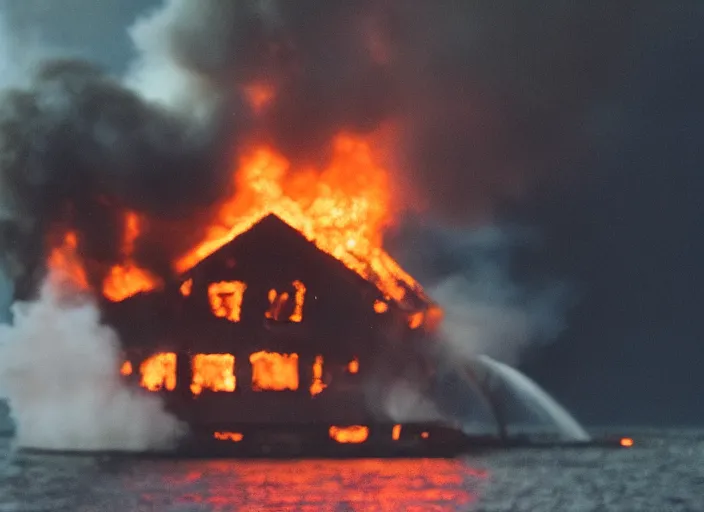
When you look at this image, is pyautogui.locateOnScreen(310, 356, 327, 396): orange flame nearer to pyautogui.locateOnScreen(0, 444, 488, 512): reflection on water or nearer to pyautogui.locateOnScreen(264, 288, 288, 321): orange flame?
pyautogui.locateOnScreen(264, 288, 288, 321): orange flame

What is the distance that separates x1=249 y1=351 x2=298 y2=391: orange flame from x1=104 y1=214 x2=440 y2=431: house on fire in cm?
5

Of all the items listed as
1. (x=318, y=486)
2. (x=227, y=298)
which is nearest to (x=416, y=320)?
(x=227, y=298)

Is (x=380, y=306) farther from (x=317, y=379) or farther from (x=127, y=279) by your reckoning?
Answer: (x=127, y=279)

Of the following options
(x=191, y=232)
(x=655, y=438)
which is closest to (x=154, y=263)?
(x=191, y=232)

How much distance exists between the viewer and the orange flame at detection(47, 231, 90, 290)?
80000 mm

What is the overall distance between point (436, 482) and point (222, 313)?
19203mm

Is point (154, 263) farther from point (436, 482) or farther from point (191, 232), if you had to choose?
point (436, 482)

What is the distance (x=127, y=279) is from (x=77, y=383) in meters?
7.36

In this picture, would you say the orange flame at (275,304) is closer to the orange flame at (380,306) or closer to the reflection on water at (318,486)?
the orange flame at (380,306)

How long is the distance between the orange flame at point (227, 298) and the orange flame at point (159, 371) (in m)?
3.36

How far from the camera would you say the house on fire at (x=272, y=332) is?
80312 mm

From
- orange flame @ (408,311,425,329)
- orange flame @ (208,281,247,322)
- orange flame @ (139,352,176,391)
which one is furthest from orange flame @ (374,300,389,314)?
orange flame @ (139,352,176,391)

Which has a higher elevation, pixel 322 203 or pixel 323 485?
pixel 322 203

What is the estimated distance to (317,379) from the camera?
81125 mm
